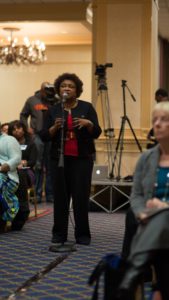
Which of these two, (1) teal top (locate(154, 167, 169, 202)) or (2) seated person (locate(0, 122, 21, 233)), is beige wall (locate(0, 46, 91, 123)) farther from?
(1) teal top (locate(154, 167, 169, 202))

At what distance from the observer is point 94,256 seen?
5113 millimetres

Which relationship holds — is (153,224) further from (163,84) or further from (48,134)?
(163,84)

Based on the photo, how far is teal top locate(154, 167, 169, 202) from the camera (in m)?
2.90

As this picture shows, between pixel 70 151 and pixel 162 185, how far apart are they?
263 cm

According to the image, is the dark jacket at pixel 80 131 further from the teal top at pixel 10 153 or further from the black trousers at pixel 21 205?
the black trousers at pixel 21 205

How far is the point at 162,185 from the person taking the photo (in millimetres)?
2910

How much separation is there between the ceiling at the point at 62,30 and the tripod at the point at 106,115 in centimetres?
180

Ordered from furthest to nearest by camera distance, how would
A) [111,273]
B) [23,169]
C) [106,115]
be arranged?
[106,115] < [23,169] < [111,273]

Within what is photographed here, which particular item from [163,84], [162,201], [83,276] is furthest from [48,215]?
[163,84]

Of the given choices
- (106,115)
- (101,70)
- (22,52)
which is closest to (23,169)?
(101,70)

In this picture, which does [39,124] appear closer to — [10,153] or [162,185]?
[10,153]

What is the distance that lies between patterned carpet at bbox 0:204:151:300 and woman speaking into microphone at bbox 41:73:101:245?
0.34 meters

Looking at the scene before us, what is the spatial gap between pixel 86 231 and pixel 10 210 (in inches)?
41.0

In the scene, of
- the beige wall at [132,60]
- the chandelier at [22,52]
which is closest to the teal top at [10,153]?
the beige wall at [132,60]
